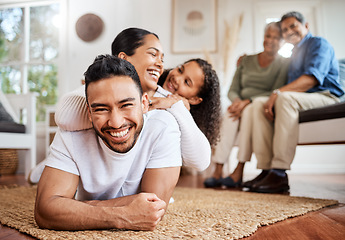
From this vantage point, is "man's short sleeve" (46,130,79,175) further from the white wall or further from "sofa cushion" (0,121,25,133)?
the white wall

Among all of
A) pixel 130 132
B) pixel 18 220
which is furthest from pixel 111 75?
pixel 18 220

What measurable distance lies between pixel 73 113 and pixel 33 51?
3.47 m

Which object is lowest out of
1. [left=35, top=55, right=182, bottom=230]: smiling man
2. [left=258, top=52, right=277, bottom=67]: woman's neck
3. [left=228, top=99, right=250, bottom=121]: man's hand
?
[left=35, top=55, right=182, bottom=230]: smiling man

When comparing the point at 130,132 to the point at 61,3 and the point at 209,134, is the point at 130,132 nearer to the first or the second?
the point at 209,134

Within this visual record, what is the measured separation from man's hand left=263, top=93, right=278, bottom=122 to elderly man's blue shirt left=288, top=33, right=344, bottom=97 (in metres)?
0.25

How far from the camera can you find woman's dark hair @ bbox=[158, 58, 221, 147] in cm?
145

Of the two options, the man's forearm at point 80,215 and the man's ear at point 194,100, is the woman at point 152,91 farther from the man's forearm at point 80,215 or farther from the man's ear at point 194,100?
the man's forearm at point 80,215

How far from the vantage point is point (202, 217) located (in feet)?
3.37

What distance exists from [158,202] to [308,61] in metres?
1.55

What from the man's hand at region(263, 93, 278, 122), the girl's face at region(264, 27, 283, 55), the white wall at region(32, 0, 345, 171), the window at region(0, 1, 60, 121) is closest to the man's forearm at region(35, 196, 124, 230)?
the man's hand at region(263, 93, 278, 122)

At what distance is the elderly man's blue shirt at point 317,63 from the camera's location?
1.93m

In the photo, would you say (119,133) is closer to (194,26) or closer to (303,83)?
(303,83)

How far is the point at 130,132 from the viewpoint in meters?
0.85

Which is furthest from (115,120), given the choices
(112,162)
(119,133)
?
(112,162)
